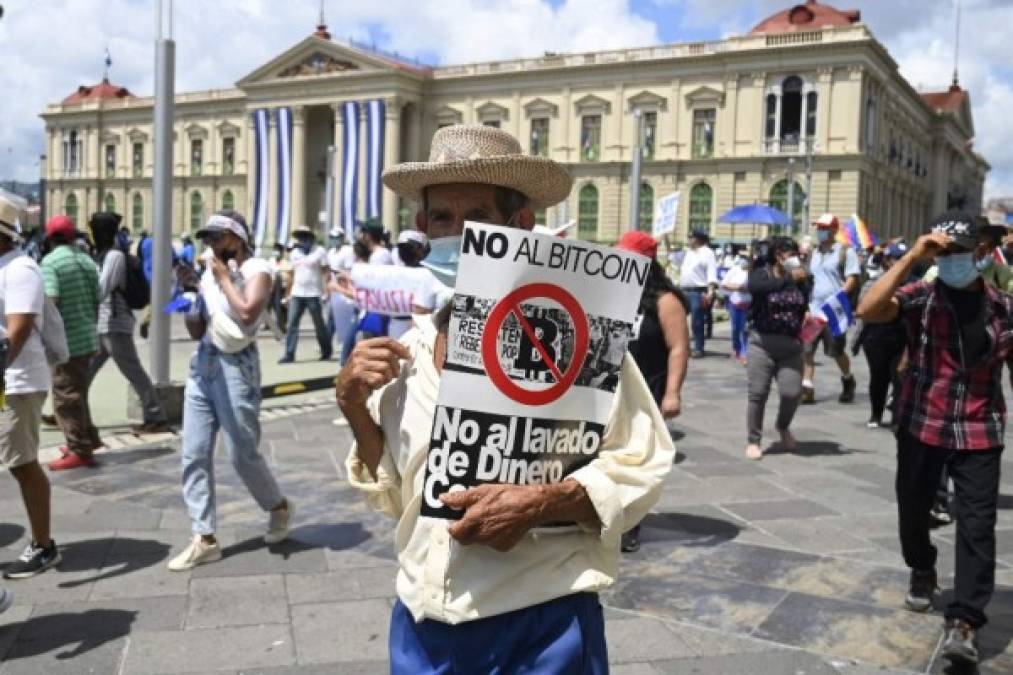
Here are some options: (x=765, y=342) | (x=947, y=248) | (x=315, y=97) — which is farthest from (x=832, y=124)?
(x=947, y=248)

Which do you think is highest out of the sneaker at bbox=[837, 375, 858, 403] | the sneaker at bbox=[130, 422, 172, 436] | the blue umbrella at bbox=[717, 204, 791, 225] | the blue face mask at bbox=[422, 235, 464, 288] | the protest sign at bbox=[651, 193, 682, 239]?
the blue umbrella at bbox=[717, 204, 791, 225]

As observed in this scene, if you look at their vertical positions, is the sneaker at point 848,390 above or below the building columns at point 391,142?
below

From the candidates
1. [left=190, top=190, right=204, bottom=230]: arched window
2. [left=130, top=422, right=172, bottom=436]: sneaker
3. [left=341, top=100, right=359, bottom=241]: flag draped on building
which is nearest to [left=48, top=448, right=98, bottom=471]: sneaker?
[left=130, top=422, right=172, bottom=436]: sneaker

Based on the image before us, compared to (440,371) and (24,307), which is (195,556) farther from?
(440,371)

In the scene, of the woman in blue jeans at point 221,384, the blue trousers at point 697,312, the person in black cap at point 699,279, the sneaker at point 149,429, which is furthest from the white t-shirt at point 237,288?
the person in black cap at point 699,279

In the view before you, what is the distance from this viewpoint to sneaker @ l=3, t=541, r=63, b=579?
4.43m

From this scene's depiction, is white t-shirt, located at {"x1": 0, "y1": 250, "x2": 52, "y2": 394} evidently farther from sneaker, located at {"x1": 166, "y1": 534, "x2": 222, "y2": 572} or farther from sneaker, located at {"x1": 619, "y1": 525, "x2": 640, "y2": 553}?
sneaker, located at {"x1": 619, "y1": 525, "x2": 640, "y2": 553}

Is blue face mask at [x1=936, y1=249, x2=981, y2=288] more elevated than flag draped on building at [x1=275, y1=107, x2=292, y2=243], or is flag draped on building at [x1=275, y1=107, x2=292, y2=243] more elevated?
flag draped on building at [x1=275, y1=107, x2=292, y2=243]

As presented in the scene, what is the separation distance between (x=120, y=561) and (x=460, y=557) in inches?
136

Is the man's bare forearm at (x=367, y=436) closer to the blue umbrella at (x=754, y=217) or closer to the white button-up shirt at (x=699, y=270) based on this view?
the white button-up shirt at (x=699, y=270)

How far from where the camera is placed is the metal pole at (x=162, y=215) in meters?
8.26

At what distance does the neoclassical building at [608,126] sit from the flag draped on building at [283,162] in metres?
0.13

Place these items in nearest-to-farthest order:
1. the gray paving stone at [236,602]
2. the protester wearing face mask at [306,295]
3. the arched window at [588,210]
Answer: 1. the gray paving stone at [236,602]
2. the protester wearing face mask at [306,295]
3. the arched window at [588,210]

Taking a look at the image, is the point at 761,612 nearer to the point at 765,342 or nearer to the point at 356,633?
the point at 356,633
